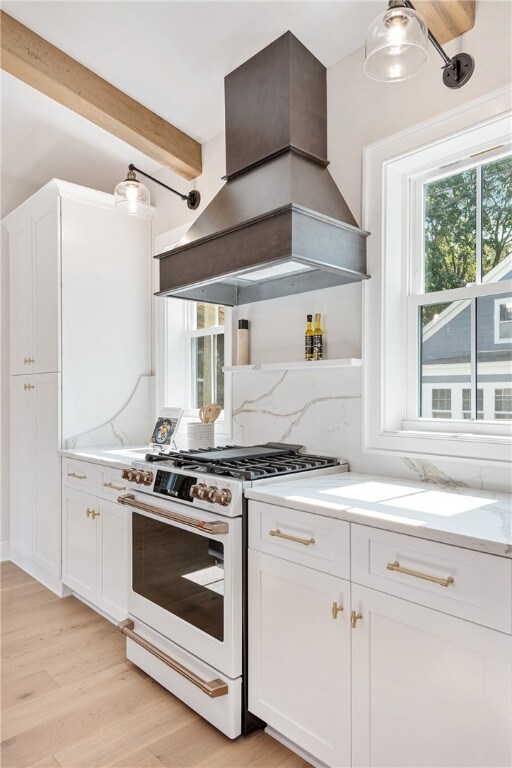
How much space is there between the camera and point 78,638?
8.59 feet

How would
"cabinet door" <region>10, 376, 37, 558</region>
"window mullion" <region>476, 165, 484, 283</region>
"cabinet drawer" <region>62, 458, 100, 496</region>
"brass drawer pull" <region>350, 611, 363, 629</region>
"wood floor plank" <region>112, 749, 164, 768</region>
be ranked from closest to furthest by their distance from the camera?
"brass drawer pull" <region>350, 611, 363, 629</region>, "wood floor plank" <region>112, 749, 164, 768</region>, "window mullion" <region>476, 165, 484, 283</region>, "cabinet drawer" <region>62, 458, 100, 496</region>, "cabinet door" <region>10, 376, 37, 558</region>

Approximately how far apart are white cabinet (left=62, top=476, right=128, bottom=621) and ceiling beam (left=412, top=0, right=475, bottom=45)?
2.48 meters

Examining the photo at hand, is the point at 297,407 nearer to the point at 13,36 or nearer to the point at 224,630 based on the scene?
the point at 224,630

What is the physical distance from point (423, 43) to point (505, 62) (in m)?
0.47

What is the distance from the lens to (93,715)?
200 cm

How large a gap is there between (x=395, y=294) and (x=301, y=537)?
3.83ft

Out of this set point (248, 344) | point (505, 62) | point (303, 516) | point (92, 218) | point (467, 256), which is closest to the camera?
point (303, 516)

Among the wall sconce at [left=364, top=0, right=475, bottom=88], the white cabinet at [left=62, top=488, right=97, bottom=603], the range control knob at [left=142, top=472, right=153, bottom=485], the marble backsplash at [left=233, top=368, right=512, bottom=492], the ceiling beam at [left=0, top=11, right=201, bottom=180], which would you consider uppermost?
the ceiling beam at [left=0, top=11, right=201, bottom=180]

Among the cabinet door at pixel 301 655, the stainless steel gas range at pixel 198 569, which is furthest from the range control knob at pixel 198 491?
the cabinet door at pixel 301 655

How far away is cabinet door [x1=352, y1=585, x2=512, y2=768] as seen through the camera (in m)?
1.19

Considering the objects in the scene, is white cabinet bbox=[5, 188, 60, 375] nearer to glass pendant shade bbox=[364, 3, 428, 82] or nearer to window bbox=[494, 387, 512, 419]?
glass pendant shade bbox=[364, 3, 428, 82]

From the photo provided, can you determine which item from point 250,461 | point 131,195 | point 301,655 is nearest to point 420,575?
point 301,655

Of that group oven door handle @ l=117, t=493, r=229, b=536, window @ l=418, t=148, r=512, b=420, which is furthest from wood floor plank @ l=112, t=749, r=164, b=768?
window @ l=418, t=148, r=512, b=420

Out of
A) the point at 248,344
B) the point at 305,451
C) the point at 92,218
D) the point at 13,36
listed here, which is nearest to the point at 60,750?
the point at 305,451
